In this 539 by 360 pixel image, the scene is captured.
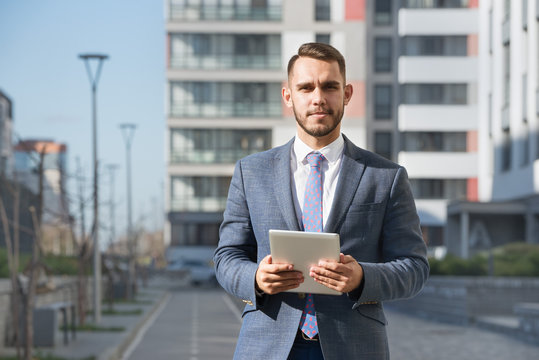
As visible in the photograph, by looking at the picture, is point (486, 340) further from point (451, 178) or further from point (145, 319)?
point (451, 178)

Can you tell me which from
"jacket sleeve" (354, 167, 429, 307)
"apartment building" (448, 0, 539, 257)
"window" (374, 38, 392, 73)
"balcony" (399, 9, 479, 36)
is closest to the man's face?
"jacket sleeve" (354, 167, 429, 307)

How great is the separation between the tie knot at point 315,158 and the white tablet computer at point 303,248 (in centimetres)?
54

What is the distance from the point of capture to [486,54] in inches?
1818

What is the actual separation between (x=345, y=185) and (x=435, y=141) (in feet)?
227

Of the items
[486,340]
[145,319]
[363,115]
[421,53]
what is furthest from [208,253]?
[486,340]

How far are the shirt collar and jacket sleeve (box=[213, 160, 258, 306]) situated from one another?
253mm

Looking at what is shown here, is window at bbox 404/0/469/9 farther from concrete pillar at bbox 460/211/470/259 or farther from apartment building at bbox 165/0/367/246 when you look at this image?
concrete pillar at bbox 460/211/470/259

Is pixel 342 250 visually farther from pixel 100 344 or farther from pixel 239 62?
pixel 239 62

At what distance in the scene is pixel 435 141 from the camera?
72625 millimetres

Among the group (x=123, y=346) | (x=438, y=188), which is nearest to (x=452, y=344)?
(x=123, y=346)

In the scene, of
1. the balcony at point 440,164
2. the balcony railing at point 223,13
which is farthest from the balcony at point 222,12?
the balcony at point 440,164

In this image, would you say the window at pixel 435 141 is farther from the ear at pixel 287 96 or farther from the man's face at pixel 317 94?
the man's face at pixel 317 94

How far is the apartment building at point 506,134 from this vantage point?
37562mm

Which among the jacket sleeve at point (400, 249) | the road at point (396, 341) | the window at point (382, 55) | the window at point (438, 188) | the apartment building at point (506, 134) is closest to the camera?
the jacket sleeve at point (400, 249)
